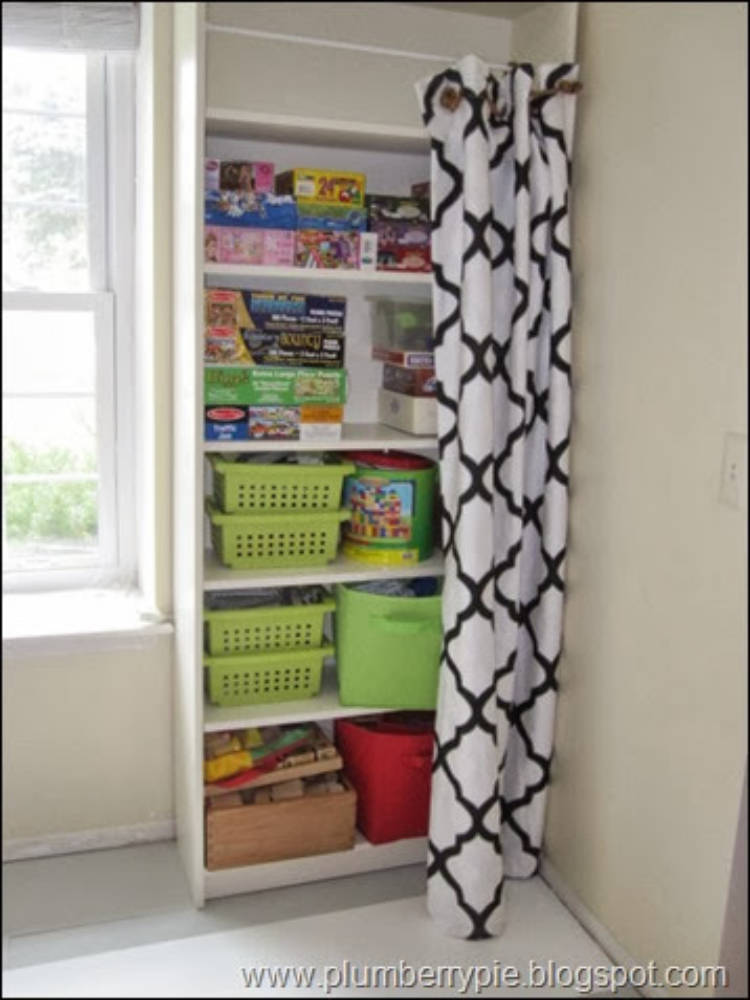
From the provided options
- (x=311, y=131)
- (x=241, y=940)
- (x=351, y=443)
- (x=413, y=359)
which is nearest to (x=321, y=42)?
(x=311, y=131)

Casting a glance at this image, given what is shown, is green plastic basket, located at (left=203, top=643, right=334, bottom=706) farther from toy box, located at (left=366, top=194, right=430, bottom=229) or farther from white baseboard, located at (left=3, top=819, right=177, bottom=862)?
toy box, located at (left=366, top=194, right=430, bottom=229)

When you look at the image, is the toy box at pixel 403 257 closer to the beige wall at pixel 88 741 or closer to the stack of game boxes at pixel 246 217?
the stack of game boxes at pixel 246 217

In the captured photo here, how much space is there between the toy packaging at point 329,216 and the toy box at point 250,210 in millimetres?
23

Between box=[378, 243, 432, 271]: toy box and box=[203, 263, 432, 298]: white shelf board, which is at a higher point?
box=[378, 243, 432, 271]: toy box

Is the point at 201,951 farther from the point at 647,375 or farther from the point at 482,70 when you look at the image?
the point at 482,70

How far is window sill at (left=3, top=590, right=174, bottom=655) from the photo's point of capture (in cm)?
98

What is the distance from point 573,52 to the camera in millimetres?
1574

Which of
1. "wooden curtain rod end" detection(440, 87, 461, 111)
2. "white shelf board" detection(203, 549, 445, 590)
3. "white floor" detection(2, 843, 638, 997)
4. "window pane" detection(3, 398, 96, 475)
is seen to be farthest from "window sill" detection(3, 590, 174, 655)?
"wooden curtain rod end" detection(440, 87, 461, 111)

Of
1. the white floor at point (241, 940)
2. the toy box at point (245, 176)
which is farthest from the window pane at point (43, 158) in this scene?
the white floor at point (241, 940)

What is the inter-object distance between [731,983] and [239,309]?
1.23m

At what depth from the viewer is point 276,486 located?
5.55 ft

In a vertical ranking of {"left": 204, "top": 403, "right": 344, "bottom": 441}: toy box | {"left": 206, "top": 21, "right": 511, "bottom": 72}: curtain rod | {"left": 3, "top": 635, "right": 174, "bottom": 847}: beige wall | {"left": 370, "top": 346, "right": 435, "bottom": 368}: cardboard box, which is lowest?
{"left": 3, "top": 635, "right": 174, "bottom": 847}: beige wall

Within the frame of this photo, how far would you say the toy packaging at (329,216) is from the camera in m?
1.61

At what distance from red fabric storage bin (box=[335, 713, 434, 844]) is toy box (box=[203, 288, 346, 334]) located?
74cm
